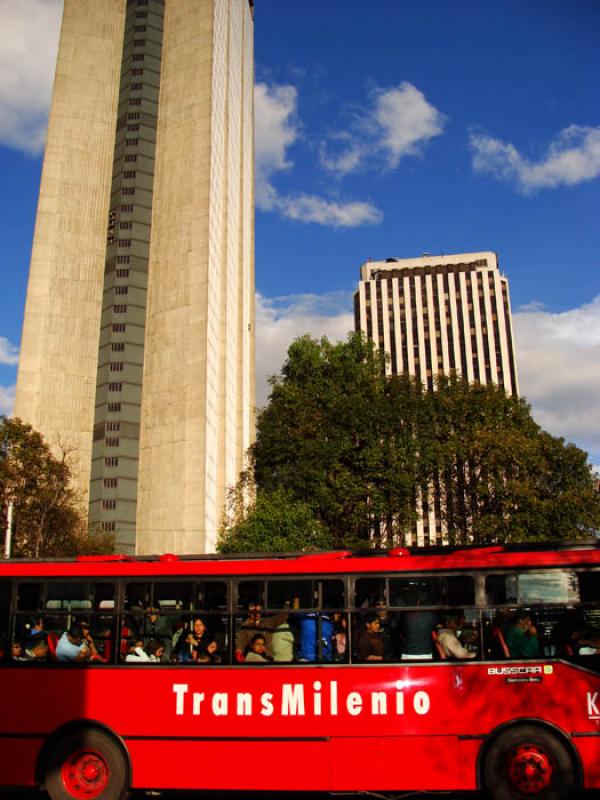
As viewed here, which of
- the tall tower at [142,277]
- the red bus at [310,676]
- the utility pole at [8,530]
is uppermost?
the tall tower at [142,277]

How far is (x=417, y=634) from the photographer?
10.3 metres

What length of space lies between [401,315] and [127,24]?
62.5m

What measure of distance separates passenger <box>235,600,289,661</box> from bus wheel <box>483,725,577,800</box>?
3401 mm

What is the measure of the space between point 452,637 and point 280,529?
25.8 meters

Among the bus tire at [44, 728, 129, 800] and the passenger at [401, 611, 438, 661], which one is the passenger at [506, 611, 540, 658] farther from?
the bus tire at [44, 728, 129, 800]

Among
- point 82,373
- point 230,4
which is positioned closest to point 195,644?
point 82,373

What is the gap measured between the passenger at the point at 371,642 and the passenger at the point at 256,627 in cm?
117

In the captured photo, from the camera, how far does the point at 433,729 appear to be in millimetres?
9930

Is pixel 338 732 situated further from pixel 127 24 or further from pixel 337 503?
pixel 127 24

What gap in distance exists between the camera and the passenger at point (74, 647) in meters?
10.8

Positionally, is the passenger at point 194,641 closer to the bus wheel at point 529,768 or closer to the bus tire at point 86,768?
the bus tire at point 86,768

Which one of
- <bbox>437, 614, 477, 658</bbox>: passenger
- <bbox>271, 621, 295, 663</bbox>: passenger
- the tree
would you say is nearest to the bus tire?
<bbox>271, 621, 295, 663</bbox>: passenger

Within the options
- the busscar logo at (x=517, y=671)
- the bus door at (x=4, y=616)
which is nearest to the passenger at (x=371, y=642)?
the busscar logo at (x=517, y=671)

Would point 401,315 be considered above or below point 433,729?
above
